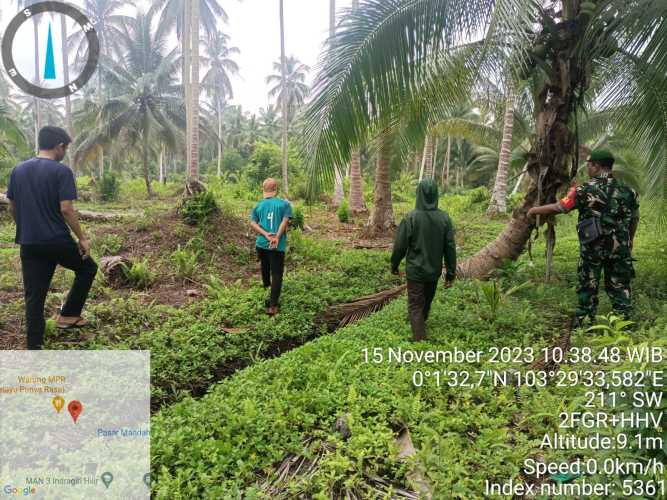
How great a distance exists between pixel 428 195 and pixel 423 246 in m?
0.49

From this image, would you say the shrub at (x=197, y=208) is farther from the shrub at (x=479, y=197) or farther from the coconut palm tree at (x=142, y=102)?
the coconut palm tree at (x=142, y=102)

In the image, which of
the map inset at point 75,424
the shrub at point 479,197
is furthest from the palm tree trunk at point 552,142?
the shrub at point 479,197

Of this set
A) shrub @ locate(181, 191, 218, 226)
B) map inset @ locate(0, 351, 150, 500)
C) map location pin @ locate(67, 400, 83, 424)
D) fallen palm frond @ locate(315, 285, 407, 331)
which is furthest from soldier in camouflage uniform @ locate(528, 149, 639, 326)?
shrub @ locate(181, 191, 218, 226)

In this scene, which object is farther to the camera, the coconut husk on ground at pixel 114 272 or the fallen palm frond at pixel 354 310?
the coconut husk on ground at pixel 114 272

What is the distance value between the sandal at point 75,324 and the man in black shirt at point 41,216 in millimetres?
480

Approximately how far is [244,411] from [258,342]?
1.72 metres

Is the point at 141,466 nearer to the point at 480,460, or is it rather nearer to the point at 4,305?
the point at 480,460

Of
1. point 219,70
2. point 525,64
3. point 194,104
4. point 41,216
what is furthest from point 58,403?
point 219,70

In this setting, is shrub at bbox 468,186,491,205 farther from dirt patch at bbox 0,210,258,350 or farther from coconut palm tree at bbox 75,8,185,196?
coconut palm tree at bbox 75,8,185,196

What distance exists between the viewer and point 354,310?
18.4 feet

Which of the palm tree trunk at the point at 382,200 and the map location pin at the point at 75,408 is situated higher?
the palm tree trunk at the point at 382,200

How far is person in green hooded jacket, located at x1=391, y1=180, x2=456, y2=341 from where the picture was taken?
13.7ft

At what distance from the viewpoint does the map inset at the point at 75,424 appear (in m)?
2.47

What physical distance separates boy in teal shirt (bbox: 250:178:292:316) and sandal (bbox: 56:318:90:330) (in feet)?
6.48
